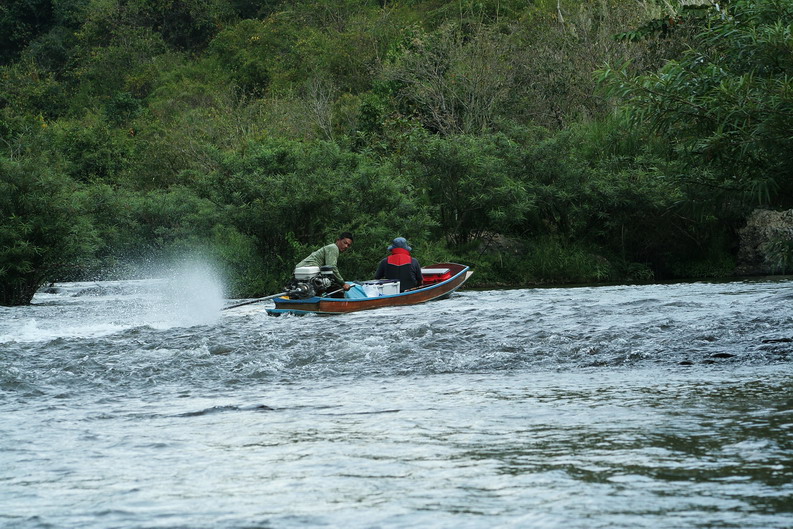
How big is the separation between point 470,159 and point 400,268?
9969 mm

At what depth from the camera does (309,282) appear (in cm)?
1817

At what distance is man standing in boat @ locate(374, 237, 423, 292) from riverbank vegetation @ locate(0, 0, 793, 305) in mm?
4994

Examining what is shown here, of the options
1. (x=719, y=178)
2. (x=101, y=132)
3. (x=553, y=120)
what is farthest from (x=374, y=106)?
(x=719, y=178)

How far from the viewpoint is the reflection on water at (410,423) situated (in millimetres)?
5133

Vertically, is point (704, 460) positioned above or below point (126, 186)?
below

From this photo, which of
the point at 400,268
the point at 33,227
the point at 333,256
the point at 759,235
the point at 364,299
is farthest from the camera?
the point at 759,235

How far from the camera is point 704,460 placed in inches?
230

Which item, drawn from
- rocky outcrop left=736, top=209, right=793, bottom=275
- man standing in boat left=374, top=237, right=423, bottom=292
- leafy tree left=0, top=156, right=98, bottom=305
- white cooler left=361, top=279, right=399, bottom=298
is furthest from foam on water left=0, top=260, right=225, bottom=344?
rocky outcrop left=736, top=209, right=793, bottom=275

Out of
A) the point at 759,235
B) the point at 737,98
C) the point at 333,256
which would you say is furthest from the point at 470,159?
the point at 737,98

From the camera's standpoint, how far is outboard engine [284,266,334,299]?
1805cm

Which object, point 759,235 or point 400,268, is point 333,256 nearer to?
point 400,268

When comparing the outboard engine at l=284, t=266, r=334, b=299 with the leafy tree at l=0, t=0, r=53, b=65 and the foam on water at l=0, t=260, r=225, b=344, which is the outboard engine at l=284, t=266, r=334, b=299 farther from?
the leafy tree at l=0, t=0, r=53, b=65

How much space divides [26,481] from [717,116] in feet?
32.9

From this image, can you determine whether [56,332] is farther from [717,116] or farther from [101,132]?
[101,132]
